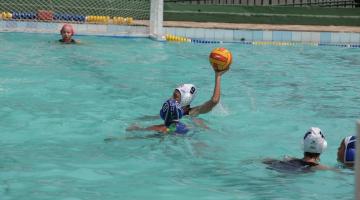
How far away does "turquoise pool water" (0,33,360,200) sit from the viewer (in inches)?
237

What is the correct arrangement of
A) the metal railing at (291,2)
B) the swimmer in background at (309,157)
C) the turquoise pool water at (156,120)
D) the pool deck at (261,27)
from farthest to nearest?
the metal railing at (291,2)
the pool deck at (261,27)
the swimmer in background at (309,157)
the turquoise pool water at (156,120)

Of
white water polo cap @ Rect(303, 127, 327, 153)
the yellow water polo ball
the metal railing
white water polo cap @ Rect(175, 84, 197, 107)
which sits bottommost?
white water polo cap @ Rect(303, 127, 327, 153)

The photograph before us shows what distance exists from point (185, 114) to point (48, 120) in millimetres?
1427

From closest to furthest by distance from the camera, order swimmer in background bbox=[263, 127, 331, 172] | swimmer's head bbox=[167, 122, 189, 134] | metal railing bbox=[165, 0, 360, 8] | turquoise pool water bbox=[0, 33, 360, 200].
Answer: turquoise pool water bbox=[0, 33, 360, 200] → swimmer in background bbox=[263, 127, 331, 172] → swimmer's head bbox=[167, 122, 189, 134] → metal railing bbox=[165, 0, 360, 8]

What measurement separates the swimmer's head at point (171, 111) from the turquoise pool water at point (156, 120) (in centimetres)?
22

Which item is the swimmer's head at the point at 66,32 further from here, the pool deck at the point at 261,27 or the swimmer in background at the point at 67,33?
the pool deck at the point at 261,27

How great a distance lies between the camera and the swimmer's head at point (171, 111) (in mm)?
7117

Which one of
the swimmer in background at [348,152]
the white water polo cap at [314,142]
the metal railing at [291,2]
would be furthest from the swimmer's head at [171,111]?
the metal railing at [291,2]

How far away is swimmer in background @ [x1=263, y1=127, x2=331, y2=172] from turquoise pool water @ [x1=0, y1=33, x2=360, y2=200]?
8 centimetres

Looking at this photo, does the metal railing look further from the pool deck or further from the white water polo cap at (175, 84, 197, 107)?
the white water polo cap at (175, 84, 197, 107)

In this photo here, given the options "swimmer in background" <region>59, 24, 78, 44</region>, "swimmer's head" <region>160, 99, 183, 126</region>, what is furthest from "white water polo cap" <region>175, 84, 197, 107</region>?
"swimmer in background" <region>59, 24, 78, 44</region>

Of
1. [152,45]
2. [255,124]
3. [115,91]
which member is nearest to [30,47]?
[152,45]

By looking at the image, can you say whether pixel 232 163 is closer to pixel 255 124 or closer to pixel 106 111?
pixel 255 124

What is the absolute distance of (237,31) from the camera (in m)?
16.5
